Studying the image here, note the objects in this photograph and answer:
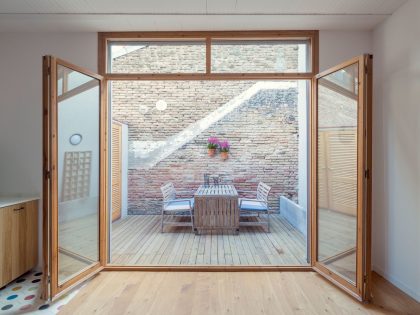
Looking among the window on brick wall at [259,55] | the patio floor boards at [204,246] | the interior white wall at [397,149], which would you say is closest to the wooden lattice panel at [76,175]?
the patio floor boards at [204,246]

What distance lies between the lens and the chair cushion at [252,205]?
4.96m

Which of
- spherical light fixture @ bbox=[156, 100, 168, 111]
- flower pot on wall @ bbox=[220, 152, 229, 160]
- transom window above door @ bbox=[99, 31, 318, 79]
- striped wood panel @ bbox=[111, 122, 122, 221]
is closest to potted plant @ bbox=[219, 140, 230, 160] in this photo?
flower pot on wall @ bbox=[220, 152, 229, 160]

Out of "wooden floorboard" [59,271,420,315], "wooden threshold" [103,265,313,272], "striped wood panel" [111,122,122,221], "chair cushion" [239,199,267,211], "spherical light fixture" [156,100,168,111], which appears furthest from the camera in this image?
"spherical light fixture" [156,100,168,111]

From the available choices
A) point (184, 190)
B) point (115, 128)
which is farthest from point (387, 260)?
point (115, 128)

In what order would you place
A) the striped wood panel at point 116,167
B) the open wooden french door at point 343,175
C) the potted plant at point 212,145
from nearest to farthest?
the open wooden french door at point 343,175, the striped wood panel at point 116,167, the potted plant at point 212,145

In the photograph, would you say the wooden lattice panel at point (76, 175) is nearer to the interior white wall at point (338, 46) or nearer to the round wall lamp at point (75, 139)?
the round wall lamp at point (75, 139)

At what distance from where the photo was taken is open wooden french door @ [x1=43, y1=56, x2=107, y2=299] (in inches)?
98.3

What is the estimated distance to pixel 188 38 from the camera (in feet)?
10.7

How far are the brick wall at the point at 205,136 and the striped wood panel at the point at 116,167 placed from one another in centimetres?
43

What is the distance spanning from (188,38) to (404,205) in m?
2.76

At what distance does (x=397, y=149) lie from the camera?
2.77m

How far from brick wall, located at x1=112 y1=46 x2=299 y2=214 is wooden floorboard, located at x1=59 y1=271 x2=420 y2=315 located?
347 centimetres

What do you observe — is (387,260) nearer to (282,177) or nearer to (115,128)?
(282,177)

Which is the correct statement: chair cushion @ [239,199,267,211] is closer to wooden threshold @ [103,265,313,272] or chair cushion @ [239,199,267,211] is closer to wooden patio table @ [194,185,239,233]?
wooden patio table @ [194,185,239,233]
